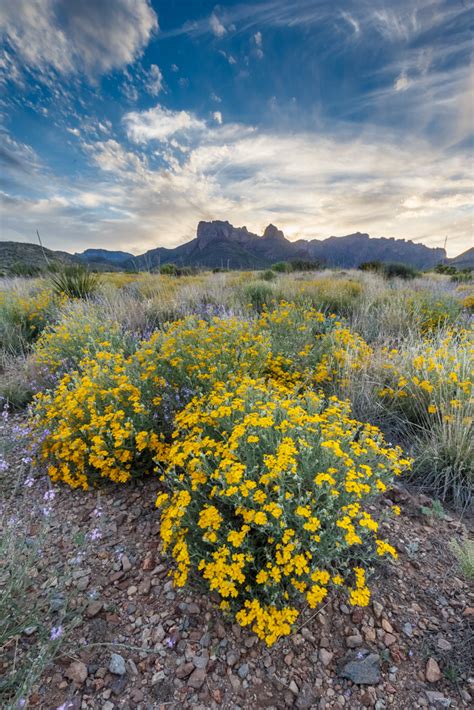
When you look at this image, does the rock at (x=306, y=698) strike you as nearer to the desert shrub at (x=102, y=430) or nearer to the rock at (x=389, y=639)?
the rock at (x=389, y=639)

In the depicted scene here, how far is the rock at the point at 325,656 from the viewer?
164cm

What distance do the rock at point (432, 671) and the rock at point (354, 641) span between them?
0.99 feet

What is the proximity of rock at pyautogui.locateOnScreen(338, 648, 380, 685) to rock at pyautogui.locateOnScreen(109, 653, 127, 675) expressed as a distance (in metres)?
1.08

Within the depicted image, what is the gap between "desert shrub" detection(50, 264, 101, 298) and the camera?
805 centimetres

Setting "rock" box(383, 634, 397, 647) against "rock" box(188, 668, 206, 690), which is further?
"rock" box(383, 634, 397, 647)

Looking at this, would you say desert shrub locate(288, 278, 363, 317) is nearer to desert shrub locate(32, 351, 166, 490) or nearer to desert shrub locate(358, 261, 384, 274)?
desert shrub locate(32, 351, 166, 490)

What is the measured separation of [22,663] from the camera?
1.56 m

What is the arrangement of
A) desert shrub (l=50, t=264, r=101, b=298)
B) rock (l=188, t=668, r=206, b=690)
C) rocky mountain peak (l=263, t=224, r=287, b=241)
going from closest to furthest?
rock (l=188, t=668, r=206, b=690) < desert shrub (l=50, t=264, r=101, b=298) < rocky mountain peak (l=263, t=224, r=287, b=241)

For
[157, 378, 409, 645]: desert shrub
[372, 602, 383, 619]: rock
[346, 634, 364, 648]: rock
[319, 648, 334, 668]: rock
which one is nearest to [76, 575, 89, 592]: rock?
[157, 378, 409, 645]: desert shrub

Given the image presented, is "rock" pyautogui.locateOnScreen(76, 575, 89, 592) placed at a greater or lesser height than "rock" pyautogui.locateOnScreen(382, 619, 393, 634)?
greater

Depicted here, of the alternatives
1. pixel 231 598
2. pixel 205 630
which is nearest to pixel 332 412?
pixel 231 598

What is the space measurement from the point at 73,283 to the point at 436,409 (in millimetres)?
8228

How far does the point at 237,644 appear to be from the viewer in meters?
1.72

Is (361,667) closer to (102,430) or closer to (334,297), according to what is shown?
(102,430)
